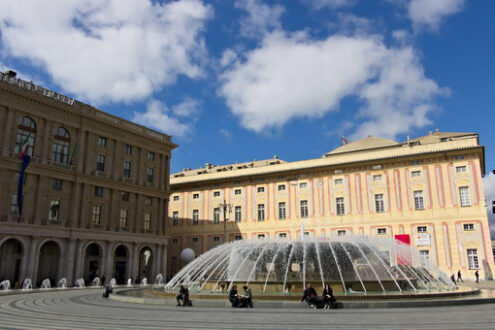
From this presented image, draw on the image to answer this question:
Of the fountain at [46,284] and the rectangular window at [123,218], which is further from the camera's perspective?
the rectangular window at [123,218]

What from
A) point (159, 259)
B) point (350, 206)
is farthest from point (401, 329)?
point (159, 259)

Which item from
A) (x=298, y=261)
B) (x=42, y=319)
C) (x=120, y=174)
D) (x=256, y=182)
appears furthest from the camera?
(x=256, y=182)

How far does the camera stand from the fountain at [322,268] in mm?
Answer: 15891

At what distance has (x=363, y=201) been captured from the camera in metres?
39.7

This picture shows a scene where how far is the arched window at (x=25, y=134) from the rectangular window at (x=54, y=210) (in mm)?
4122

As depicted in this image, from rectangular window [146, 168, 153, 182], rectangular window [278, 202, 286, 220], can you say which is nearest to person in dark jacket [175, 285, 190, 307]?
rectangular window [146, 168, 153, 182]

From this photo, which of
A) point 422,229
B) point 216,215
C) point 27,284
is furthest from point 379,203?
point 27,284

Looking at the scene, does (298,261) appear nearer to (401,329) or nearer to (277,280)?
(277,280)

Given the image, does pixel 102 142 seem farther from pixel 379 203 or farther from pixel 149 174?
pixel 379 203

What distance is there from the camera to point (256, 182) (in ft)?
150

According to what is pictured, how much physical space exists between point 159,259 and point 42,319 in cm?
3017

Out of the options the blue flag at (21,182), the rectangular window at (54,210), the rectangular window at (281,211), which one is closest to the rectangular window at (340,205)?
the rectangular window at (281,211)

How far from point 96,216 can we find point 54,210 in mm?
3910

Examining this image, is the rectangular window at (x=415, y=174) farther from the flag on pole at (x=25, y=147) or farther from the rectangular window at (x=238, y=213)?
the flag on pole at (x=25, y=147)
